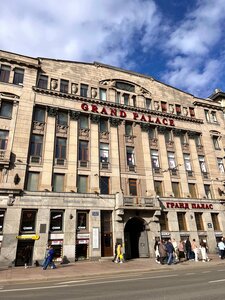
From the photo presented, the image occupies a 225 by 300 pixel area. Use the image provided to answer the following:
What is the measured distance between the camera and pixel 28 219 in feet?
70.0

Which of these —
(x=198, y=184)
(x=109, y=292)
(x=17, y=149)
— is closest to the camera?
(x=109, y=292)

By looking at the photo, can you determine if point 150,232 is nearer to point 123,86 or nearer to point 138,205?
point 138,205

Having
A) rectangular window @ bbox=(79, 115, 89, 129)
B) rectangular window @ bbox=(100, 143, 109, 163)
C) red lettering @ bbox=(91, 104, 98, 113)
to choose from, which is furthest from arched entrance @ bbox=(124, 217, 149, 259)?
red lettering @ bbox=(91, 104, 98, 113)

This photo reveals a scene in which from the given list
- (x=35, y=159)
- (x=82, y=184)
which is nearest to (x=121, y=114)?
(x=82, y=184)

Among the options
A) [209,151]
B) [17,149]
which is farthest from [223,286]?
[209,151]

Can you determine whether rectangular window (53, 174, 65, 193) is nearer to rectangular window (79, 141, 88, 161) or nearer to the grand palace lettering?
rectangular window (79, 141, 88, 161)

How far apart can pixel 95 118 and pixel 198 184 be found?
1668 centimetres

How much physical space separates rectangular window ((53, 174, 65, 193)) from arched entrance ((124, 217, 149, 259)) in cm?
861

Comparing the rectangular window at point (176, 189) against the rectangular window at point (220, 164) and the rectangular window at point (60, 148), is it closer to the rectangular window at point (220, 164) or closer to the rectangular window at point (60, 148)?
the rectangular window at point (220, 164)

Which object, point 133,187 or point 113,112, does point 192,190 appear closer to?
point 133,187

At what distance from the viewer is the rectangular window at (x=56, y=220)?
71.9ft

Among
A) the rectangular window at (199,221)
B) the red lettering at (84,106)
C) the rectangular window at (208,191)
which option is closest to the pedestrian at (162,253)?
the rectangular window at (199,221)

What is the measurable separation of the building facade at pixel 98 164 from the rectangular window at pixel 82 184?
0.12m

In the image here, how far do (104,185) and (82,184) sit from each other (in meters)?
2.59
